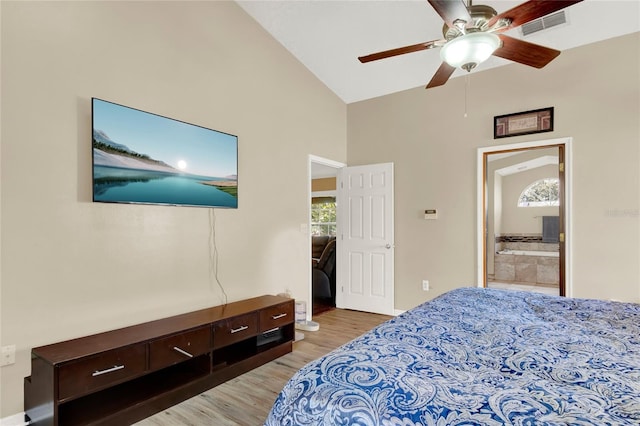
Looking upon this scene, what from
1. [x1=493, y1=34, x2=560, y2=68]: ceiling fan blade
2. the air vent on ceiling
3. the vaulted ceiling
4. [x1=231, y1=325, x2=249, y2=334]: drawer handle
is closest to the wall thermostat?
the vaulted ceiling

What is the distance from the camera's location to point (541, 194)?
22.3 ft

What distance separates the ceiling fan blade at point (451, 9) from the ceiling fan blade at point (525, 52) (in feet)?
1.21

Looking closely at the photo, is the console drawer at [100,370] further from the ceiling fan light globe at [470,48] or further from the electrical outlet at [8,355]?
the ceiling fan light globe at [470,48]

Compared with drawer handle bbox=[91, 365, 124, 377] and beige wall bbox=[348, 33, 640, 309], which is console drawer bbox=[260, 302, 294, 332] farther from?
beige wall bbox=[348, 33, 640, 309]

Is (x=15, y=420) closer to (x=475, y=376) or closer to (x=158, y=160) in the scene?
(x=158, y=160)

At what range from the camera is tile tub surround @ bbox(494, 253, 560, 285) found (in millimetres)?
6043

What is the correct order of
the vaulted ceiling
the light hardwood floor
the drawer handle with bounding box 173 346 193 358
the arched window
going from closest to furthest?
the light hardwood floor, the drawer handle with bounding box 173 346 193 358, the vaulted ceiling, the arched window

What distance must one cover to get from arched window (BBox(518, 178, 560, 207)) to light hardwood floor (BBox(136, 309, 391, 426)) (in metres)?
5.09

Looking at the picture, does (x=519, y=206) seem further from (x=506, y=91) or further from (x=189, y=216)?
(x=189, y=216)

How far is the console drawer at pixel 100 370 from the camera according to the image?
6.28 ft

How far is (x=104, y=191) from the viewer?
2465 mm

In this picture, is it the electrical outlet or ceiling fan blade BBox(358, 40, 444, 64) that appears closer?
the electrical outlet

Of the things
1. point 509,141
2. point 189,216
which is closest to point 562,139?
point 509,141

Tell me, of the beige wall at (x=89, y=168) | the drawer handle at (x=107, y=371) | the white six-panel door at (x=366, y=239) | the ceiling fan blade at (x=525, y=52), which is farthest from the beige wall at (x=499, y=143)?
the drawer handle at (x=107, y=371)
